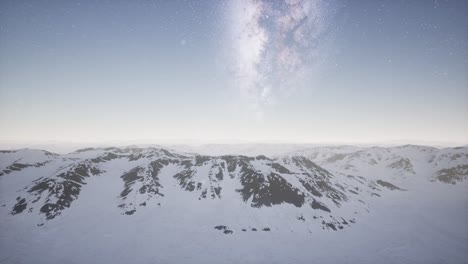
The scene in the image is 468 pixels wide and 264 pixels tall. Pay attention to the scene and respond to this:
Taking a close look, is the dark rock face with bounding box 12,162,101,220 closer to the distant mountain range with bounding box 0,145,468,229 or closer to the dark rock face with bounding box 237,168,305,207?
the distant mountain range with bounding box 0,145,468,229

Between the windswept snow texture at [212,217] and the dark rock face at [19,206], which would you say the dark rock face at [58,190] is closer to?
the dark rock face at [19,206]

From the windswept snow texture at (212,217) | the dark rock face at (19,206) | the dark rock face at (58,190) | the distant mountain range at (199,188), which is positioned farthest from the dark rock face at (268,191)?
the dark rock face at (19,206)

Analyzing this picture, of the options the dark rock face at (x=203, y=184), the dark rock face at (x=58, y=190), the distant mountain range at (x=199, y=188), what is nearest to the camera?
the dark rock face at (x=58, y=190)

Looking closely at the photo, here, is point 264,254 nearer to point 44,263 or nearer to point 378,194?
point 44,263

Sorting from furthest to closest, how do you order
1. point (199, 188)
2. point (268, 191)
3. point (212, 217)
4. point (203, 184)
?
1. point (203, 184)
2. point (199, 188)
3. point (268, 191)
4. point (212, 217)

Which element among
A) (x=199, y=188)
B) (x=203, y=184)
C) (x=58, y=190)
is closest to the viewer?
(x=58, y=190)

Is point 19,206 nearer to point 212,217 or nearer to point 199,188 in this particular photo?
point 199,188

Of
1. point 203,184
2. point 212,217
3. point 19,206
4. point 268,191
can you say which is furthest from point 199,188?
point 19,206

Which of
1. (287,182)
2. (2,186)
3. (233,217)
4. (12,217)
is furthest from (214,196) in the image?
(2,186)
